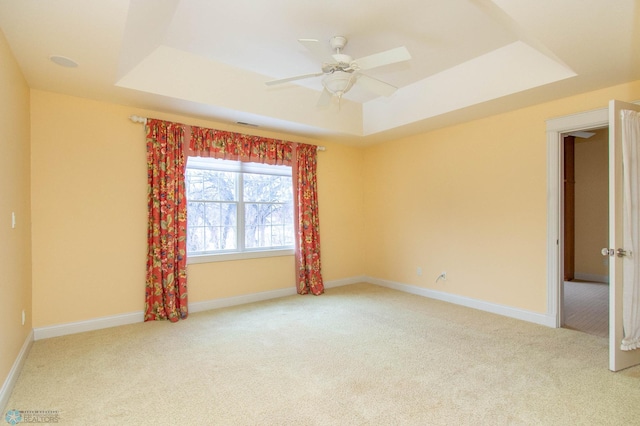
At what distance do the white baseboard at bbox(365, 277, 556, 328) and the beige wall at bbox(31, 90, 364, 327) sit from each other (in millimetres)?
2917

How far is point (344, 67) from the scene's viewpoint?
8.60ft

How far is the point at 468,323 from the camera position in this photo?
3605 mm

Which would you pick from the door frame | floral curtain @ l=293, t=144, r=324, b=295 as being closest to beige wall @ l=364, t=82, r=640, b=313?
the door frame

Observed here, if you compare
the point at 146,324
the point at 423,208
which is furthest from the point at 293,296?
the point at 423,208

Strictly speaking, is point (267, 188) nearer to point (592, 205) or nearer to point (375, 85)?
point (375, 85)

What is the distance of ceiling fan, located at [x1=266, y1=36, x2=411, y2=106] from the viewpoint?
235 centimetres

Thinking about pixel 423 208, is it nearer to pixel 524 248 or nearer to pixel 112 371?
pixel 524 248

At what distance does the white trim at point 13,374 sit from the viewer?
2.04 m

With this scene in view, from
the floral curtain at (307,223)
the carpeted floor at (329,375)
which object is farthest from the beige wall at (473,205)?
the floral curtain at (307,223)

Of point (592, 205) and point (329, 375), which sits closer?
point (329, 375)

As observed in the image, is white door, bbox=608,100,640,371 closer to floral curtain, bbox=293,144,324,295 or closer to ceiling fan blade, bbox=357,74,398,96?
ceiling fan blade, bbox=357,74,398,96

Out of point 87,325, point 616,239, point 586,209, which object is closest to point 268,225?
point 87,325

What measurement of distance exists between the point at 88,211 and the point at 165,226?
0.76m

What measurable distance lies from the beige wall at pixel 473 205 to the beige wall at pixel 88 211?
2.95 m
